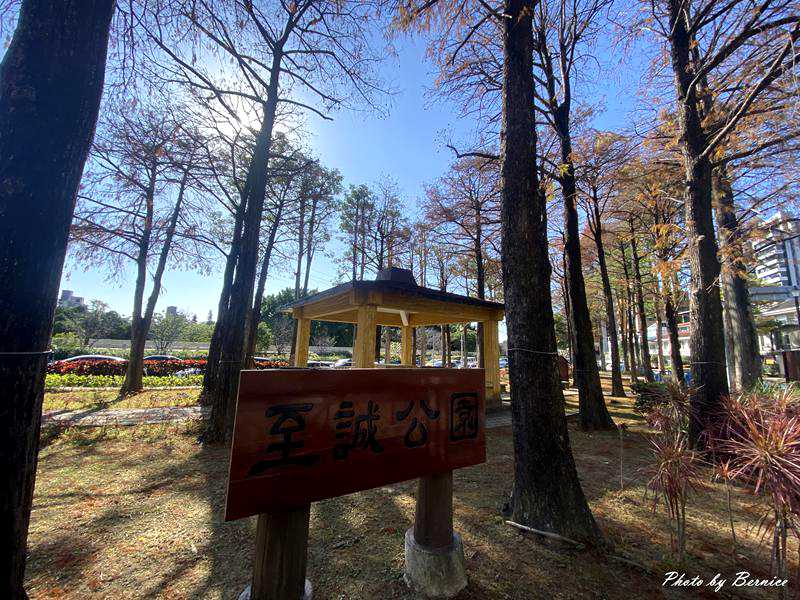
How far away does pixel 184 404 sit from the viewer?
9.55 meters

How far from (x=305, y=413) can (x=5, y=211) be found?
1754 mm

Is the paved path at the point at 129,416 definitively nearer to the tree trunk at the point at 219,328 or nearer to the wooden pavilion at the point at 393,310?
the tree trunk at the point at 219,328

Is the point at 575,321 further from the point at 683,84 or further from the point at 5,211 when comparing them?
the point at 5,211

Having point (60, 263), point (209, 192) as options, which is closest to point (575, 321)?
point (60, 263)

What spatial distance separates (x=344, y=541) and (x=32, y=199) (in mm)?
3199

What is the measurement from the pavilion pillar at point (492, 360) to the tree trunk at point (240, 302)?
7091 millimetres

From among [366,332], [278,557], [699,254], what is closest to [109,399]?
[366,332]

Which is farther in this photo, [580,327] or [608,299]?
[608,299]

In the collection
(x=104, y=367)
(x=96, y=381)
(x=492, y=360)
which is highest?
(x=492, y=360)

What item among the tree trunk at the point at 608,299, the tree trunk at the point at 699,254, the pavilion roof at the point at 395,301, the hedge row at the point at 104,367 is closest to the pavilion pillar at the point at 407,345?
the pavilion roof at the point at 395,301

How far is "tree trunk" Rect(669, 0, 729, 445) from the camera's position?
16.7 ft

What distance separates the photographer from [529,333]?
3.15 metres

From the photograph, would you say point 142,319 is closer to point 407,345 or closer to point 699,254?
point 407,345

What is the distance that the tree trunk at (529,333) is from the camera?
9.62 ft
